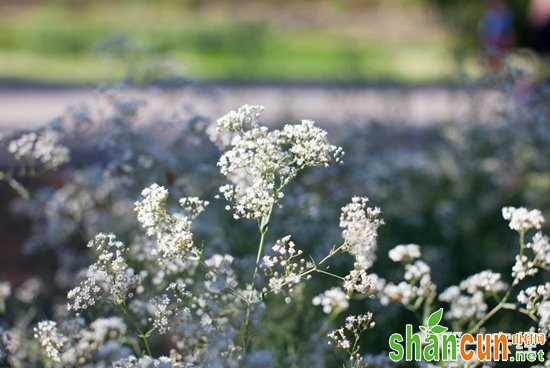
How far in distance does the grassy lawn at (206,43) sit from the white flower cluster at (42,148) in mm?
10238

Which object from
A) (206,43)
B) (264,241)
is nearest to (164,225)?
(264,241)

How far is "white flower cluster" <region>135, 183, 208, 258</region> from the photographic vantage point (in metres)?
2.87

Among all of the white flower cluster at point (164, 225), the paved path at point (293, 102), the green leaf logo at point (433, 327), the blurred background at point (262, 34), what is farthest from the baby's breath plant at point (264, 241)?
the blurred background at point (262, 34)

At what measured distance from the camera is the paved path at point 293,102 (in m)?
6.24

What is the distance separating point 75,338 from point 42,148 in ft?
3.43

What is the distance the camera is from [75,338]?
321cm

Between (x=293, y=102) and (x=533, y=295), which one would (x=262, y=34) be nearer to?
(x=293, y=102)

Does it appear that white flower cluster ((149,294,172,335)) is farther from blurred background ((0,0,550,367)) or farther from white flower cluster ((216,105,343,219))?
blurred background ((0,0,550,367))

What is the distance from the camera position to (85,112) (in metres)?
4.38

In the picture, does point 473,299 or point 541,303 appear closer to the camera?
point 541,303

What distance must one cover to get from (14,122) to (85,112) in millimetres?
8121

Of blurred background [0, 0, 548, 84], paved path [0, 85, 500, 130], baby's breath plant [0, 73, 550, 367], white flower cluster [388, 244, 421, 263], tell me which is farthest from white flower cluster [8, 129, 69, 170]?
blurred background [0, 0, 548, 84]

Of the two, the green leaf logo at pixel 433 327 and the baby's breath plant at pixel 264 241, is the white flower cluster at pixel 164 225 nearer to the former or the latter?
the baby's breath plant at pixel 264 241

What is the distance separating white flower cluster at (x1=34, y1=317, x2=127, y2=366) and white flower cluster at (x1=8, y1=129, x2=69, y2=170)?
90 cm
